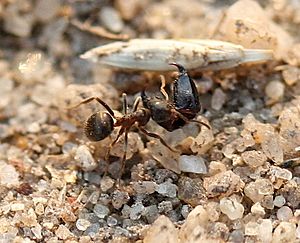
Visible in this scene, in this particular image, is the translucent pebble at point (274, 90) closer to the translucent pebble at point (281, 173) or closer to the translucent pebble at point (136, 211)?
the translucent pebble at point (281, 173)

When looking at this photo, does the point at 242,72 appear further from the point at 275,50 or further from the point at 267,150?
the point at 267,150

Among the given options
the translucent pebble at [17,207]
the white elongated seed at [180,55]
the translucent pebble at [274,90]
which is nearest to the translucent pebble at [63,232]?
the translucent pebble at [17,207]

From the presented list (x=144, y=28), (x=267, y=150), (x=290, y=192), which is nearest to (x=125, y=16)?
(x=144, y=28)

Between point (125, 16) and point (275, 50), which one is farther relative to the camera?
point (125, 16)

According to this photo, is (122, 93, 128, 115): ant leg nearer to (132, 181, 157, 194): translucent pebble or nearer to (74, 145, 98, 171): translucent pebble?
(74, 145, 98, 171): translucent pebble

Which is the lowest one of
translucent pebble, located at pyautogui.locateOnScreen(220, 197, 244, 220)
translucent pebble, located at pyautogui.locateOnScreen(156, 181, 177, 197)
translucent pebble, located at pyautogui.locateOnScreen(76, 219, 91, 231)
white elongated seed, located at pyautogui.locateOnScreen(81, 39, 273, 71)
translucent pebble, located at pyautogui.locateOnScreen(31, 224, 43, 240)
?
translucent pebble, located at pyautogui.locateOnScreen(31, 224, 43, 240)

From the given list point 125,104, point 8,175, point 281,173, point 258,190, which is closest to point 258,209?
point 258,190

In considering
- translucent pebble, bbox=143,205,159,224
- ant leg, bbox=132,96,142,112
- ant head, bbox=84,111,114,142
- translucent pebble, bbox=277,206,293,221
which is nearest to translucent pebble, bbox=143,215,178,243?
translucent pebble, bbox=143,205,159,224
